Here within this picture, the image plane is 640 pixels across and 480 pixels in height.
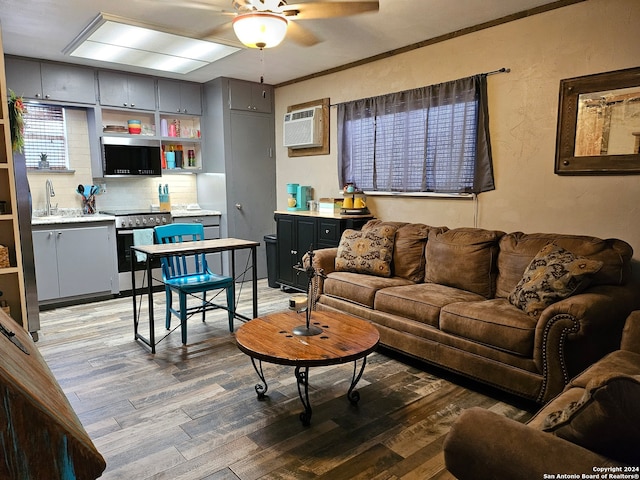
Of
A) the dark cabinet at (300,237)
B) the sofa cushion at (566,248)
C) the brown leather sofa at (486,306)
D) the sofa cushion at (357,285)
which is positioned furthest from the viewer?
the dark cabinet at (300,237)

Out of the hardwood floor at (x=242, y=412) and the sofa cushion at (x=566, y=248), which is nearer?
the hardwood floor at (x=242, y=412)

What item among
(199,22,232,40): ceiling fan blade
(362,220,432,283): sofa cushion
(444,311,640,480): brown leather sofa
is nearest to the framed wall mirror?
(362,220,432,283): sofa cushion

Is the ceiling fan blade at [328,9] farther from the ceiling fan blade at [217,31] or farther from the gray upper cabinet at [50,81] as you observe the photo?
the gray upper cabinet at [50,81]

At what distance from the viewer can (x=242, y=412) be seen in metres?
2.53

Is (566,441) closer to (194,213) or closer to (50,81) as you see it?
(194,213)

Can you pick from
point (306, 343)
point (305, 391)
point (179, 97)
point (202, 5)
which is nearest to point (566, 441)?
point (306, 343)

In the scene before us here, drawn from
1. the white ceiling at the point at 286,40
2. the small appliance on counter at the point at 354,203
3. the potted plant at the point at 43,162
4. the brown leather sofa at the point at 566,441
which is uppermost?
the white ceiling at the point at 286,40

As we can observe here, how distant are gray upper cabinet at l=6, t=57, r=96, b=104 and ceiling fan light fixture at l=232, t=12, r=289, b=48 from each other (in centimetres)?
306

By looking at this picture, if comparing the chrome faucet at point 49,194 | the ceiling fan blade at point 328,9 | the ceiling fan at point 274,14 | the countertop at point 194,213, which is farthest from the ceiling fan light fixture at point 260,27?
the chrome faucet at point 49,194

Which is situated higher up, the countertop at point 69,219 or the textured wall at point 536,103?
the textured wall at point 536,103

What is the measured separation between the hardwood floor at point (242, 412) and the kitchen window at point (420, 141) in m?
1.75

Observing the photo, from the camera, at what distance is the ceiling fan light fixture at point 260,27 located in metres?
2.59

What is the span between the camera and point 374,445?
220 centimetres

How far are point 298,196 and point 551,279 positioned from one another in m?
3.53
